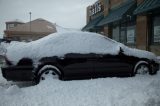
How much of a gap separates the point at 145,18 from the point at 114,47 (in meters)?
7.67

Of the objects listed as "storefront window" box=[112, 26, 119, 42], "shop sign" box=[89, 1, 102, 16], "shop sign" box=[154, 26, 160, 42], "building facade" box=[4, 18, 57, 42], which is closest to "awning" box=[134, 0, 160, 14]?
"shop sign" box=[154, 26, 160, 42]

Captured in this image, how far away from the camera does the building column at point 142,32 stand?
15127 mm

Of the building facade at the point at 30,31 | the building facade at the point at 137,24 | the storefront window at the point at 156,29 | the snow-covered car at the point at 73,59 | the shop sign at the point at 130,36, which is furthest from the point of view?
the building facade at the point at 30,31

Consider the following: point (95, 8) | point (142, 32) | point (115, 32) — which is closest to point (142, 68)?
point (142, 32)

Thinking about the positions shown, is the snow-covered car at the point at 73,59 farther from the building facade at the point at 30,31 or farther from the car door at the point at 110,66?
the building facade at the point at 30,31

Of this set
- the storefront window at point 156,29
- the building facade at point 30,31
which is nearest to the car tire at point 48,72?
the storefront window at point 156,29

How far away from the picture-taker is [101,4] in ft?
79.2

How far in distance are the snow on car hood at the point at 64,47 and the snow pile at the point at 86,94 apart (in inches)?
35.7

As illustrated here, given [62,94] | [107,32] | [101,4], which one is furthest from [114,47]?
[101,4]

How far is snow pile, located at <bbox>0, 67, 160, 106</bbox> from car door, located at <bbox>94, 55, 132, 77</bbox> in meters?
0.45

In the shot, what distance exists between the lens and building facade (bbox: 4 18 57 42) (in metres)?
55.4

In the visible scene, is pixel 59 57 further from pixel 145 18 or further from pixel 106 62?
pixel 145 18

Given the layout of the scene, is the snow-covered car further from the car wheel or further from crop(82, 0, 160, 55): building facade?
crop(82, 0, 160, 55): building facade

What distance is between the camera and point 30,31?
56.2 meters
